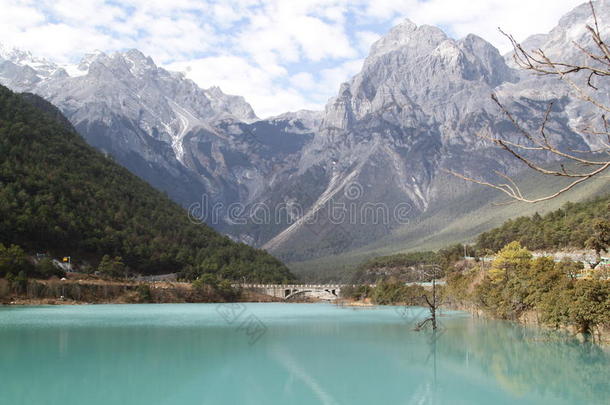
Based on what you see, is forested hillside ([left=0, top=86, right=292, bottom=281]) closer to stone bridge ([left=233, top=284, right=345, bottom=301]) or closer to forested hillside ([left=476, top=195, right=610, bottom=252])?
stone bridge ([left=233, top=284, right=345, bottom=301])

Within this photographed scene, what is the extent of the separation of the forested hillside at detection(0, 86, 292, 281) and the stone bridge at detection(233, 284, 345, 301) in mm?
6805

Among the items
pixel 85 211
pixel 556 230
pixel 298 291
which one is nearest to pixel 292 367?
pixel 556 230

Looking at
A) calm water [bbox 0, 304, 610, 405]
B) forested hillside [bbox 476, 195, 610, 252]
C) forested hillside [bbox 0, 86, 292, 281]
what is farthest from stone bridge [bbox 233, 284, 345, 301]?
calm water [bbox 0, 304, 610, 405]

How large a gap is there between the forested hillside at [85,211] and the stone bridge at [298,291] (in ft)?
22.3

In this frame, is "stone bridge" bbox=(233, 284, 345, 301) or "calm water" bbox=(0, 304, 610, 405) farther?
"stone bridge" bbox=(233, 284, 345, 301)

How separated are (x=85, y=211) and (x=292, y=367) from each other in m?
98.1

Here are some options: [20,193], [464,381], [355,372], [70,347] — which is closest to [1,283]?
[20,193]

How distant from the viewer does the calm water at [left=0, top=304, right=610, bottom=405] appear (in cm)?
2423

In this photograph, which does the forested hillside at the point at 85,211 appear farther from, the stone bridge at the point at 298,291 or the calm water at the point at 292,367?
the calm water at the point at 292,367

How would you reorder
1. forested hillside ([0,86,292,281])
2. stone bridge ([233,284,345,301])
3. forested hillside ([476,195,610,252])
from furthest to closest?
stone bridge ([233,284,345,301])
forested hillside ([0,86,292,281])
forested hillside ([476,195,610,252])

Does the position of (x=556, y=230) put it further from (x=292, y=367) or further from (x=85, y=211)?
(x=85, y=211)

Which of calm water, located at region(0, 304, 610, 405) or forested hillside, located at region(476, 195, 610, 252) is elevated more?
forested hillside, located at region(476, 195, 610, 252)

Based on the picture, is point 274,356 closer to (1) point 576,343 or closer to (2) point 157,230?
(1) point 576,343

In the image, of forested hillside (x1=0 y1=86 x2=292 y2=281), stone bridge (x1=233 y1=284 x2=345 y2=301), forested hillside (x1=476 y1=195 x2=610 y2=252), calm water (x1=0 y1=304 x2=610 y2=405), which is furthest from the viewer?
stone bridge (x1=233 y1=284 x2=345 y2=301)
